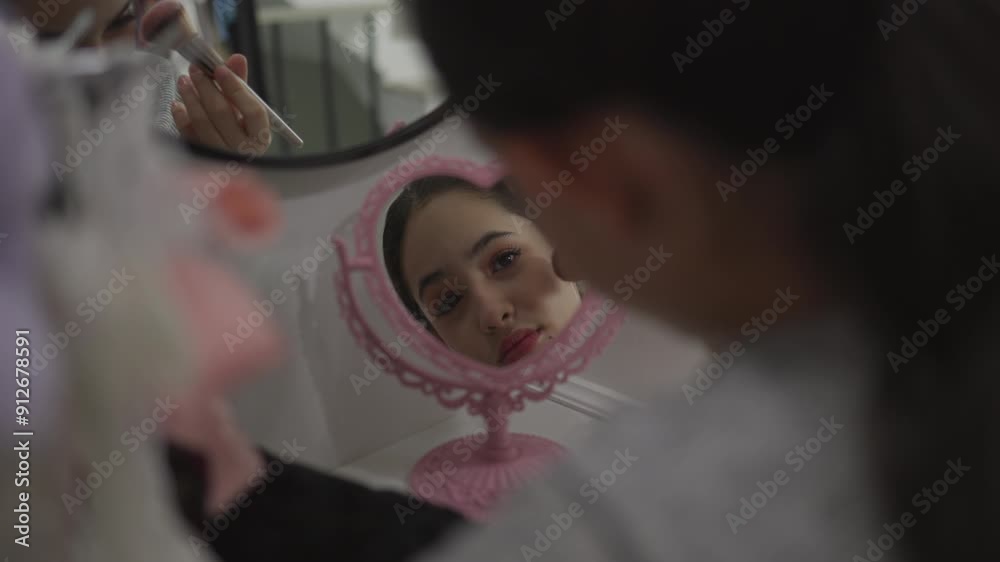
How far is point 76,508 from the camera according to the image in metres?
0.25

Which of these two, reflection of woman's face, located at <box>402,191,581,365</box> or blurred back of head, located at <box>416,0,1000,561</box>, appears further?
reflection of woman's face, located at <box>402,191,581,365</box>

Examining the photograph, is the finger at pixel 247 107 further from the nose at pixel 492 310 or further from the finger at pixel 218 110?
the nose at pixel 492 310

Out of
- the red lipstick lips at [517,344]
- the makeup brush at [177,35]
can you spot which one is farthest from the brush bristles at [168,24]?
the red lipstick lips at [517,344]

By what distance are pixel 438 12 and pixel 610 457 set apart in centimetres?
17

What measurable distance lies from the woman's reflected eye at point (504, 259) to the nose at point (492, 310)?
1cm

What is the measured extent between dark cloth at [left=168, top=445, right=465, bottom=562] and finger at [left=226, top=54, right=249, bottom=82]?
0.18 meters

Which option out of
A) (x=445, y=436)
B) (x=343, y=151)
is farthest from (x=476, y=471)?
(x=343, y=151)

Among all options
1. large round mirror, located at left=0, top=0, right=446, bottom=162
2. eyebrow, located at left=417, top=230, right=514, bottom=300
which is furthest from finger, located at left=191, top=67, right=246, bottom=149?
eyebrow, located at left=417, top=230, right=514, bottom=300

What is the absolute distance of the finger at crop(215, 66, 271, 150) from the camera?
344mm

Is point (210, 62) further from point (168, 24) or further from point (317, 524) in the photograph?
point (317, 524)

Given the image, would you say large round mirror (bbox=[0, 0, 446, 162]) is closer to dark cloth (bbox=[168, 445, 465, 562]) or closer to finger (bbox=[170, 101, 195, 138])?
finger (bbox=[170, 101, 195, 138])

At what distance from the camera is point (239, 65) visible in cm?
35

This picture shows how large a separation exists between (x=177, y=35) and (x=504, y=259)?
0.18m

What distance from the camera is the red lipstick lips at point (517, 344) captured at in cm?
41
